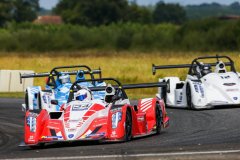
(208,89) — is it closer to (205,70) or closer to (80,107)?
(205,70)

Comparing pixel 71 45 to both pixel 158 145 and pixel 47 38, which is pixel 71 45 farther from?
pixel 158 145

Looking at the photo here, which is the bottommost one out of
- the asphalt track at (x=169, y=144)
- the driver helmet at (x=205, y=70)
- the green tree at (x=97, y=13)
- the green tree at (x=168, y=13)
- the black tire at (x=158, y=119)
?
the asphalt track at (x=169, y=144)

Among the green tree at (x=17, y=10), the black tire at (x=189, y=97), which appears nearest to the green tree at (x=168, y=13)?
the green tree at (x=17, y=10)

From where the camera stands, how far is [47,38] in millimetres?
75125

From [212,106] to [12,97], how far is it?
10.8 metres

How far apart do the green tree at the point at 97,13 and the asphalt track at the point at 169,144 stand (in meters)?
105

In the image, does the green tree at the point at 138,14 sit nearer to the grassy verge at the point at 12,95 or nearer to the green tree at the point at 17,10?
the green tree at the point at 17,10

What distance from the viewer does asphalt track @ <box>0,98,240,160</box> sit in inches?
514

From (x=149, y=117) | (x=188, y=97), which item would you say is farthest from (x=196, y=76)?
(x=149, y=117)

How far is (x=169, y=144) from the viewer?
596 inches

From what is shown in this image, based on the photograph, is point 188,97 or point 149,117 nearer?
point 149,117

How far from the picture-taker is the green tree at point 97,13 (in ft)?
417

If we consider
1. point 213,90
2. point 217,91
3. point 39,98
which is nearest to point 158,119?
point 39,98

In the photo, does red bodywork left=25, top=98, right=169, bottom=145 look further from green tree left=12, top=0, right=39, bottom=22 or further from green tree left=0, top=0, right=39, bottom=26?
green tree left=12, top=0, right=39, bottom=22
